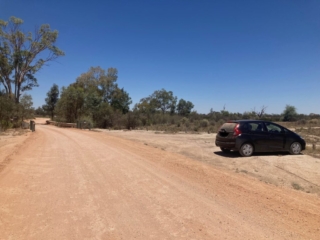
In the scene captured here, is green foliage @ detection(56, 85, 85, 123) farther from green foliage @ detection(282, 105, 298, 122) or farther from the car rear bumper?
green foliage @ detection(282, 105, 298, 122)

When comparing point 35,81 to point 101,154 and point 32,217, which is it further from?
point 32,217

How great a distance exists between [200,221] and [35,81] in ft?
137

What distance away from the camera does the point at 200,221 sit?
15.6 feet

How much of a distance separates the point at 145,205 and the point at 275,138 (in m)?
8.90

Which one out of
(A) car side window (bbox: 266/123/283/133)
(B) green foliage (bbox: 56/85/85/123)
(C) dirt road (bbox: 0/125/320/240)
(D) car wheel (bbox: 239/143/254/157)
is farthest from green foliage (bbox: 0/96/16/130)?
(A) car side window (bbox: 266/123/283/133)

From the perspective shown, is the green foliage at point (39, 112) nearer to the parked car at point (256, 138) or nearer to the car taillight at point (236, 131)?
the parked car at point (256, 138)

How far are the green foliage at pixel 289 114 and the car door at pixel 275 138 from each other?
5009cm

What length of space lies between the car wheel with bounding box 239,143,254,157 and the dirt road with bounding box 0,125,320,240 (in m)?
3.08

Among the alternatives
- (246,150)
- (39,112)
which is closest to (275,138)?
(246,150)

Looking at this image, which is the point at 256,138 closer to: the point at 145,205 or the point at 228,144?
the point at 228,144

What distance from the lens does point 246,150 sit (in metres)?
12.0

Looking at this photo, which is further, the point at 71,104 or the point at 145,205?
the point at 71,104

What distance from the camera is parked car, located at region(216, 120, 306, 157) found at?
1198cm

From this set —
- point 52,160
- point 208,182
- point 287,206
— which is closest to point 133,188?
point 208,182
